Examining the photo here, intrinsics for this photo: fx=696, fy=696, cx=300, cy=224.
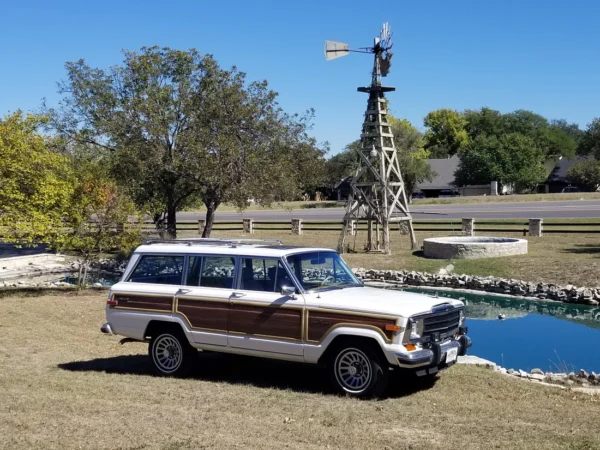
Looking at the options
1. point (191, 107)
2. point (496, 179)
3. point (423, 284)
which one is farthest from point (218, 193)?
point (496, 179)

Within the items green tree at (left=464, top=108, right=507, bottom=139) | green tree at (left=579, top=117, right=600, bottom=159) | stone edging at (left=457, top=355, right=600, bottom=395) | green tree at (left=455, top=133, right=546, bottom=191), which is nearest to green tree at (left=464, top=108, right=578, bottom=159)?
green tree at (left=464, top=108, right=507, bottom=139)

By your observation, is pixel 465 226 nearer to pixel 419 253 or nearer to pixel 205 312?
pixel 419 253

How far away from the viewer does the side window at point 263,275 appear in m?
9.01

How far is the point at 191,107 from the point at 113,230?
6768mm

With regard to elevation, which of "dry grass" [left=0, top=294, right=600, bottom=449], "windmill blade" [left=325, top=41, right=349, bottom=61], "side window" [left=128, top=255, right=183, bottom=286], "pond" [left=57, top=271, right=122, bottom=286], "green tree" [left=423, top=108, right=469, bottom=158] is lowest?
"pond" [left=57, top=271, right=122, bottom=286]

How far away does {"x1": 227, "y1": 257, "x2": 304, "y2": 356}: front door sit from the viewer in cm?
870

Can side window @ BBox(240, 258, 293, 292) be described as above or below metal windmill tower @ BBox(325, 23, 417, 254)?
below

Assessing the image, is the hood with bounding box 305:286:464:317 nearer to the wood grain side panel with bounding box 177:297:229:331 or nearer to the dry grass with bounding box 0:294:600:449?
the dry grass with bounding box 0:294:600:449

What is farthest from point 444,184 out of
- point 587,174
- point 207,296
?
point 207,296

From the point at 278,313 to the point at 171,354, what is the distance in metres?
1.96

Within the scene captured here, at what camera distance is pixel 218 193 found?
2452 centimetres

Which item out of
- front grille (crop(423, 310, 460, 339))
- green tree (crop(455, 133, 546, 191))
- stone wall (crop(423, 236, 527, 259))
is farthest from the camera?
green tree (crop(455, 133, 546, 191))

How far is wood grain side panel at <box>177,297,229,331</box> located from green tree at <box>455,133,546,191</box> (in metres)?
73.2

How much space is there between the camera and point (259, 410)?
7.61 m
